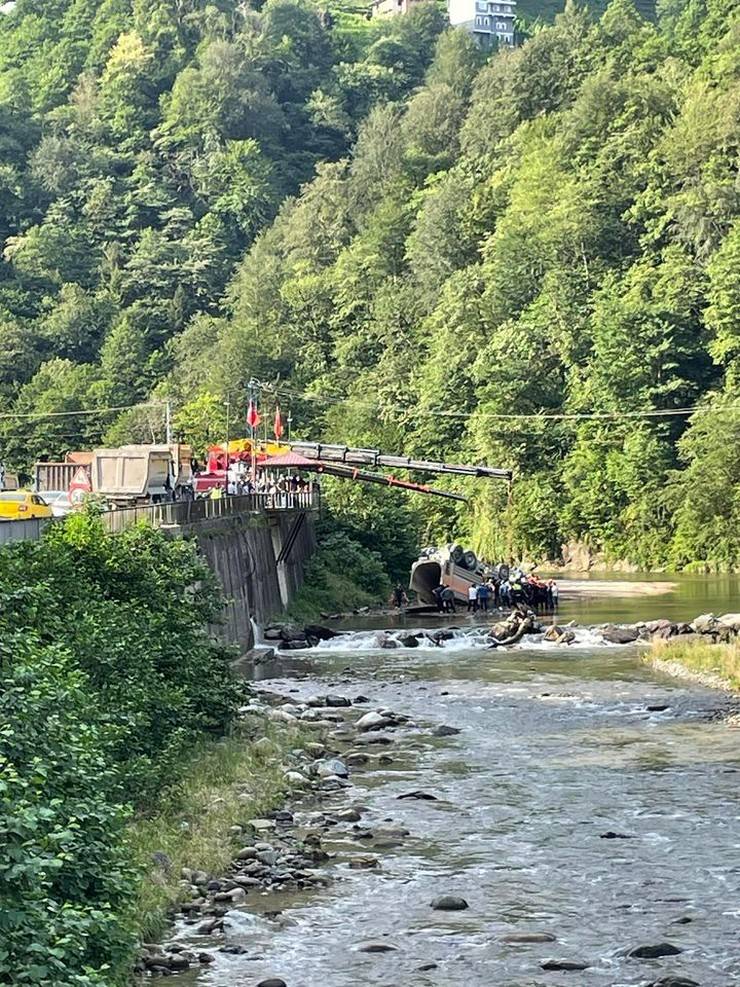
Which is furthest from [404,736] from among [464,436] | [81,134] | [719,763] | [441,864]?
[81,134]

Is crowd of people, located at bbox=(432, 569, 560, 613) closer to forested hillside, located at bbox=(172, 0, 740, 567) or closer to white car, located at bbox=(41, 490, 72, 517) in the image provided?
forested hillside, located at bbox=(172, 0, 740, 567)

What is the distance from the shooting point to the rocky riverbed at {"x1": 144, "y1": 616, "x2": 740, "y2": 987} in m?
19.7

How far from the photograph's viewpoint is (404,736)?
36.4 meters

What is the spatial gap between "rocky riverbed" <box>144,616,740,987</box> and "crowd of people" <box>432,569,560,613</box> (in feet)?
89.5

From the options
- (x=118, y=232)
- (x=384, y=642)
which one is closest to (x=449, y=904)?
(x=384, y=642)

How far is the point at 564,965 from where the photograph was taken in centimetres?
1931

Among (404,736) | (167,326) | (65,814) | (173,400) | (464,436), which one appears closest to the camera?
(65,814)

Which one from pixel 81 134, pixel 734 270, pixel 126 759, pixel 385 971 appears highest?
pixel 81 134

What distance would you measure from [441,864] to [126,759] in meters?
5.35

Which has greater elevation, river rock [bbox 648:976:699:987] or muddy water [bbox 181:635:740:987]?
muddy water [bbox 181:635:740:987]

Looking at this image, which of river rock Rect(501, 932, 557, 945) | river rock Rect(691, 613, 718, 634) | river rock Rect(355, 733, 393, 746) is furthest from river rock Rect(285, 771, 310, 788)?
river rock Rect(691, 613, 718, 634)

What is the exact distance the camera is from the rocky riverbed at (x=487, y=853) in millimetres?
19656

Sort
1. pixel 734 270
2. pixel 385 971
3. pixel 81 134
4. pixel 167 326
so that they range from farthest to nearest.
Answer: pixel 81 134 < pixel 167 326 < pixel 734 270 < pixel 385 971

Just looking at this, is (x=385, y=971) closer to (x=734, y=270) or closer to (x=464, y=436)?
(x=734, y=270)
